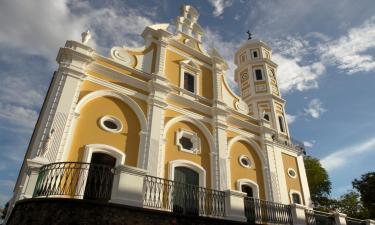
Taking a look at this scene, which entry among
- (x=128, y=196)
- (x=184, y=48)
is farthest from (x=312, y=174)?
(x=128, y=196)

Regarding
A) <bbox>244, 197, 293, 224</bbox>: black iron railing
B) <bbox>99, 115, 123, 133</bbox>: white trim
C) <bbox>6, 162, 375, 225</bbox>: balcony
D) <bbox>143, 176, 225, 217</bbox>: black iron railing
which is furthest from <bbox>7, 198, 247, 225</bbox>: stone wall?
Answer: <bbox>244, 197, 293, 224</bbox>: black iron railing

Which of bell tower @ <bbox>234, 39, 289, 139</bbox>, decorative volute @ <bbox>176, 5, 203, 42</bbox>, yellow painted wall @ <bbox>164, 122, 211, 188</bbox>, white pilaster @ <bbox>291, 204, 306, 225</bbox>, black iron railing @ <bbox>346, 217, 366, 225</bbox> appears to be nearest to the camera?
white pilaster @ <bbox>291, 204, 306, 225</bbox>

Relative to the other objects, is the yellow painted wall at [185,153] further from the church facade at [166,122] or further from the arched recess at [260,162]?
the arched recess at [260,162]

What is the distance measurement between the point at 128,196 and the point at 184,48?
12.6 meters

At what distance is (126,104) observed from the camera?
45.8 ft

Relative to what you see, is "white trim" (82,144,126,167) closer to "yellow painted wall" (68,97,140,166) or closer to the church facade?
the church facade

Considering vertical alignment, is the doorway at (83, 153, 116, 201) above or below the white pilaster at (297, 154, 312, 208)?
below

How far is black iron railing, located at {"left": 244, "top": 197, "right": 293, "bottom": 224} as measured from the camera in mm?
12040

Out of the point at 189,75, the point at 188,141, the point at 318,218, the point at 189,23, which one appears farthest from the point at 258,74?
the point at 318,218

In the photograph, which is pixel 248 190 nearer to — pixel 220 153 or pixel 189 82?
pixel 220 153

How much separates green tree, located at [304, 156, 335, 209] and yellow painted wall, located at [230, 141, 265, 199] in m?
14.9

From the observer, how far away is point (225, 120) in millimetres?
17062

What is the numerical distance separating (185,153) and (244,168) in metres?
3.97

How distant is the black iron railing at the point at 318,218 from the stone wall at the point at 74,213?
8.19m
